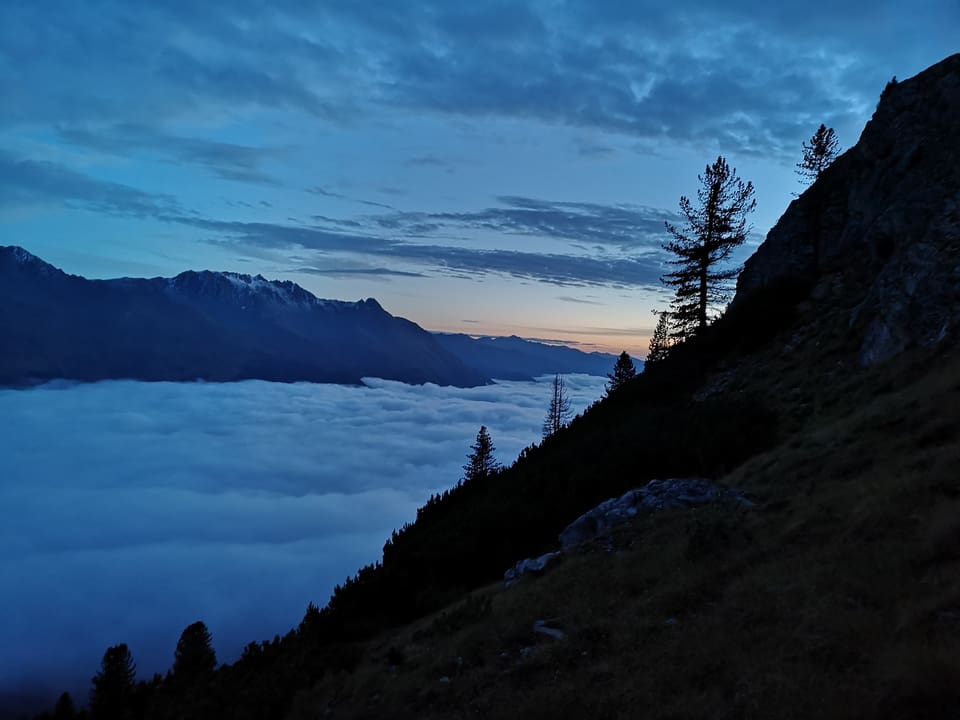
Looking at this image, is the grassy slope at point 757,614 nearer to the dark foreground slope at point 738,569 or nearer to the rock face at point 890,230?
the dark foreground slope at point 738,569

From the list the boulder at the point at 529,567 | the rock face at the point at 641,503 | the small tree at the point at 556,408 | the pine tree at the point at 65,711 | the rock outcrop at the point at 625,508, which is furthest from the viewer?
the small tree at the point at 556,408

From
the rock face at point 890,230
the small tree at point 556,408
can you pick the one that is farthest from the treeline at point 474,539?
the small tree at point 556,408

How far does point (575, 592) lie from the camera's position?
934 centimetres

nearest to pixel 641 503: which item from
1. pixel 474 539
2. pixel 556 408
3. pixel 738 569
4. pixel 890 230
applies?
pixel 738 569

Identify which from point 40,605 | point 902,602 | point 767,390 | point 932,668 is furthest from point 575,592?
point 40,605

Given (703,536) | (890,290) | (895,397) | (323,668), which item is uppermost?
(890,290)

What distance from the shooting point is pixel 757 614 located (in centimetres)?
642

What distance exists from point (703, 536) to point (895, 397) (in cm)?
750

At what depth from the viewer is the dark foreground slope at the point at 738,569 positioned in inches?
210

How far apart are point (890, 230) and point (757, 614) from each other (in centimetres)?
2017

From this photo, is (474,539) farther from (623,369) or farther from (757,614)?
(623,369)

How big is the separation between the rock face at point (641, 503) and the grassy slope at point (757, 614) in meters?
0.73

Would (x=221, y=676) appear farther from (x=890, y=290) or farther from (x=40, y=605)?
(x=40, y=605)

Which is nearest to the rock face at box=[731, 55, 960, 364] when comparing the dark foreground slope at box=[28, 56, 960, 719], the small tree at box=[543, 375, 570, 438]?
the dark foreground slope at box=[28, 56, 960, 719]
